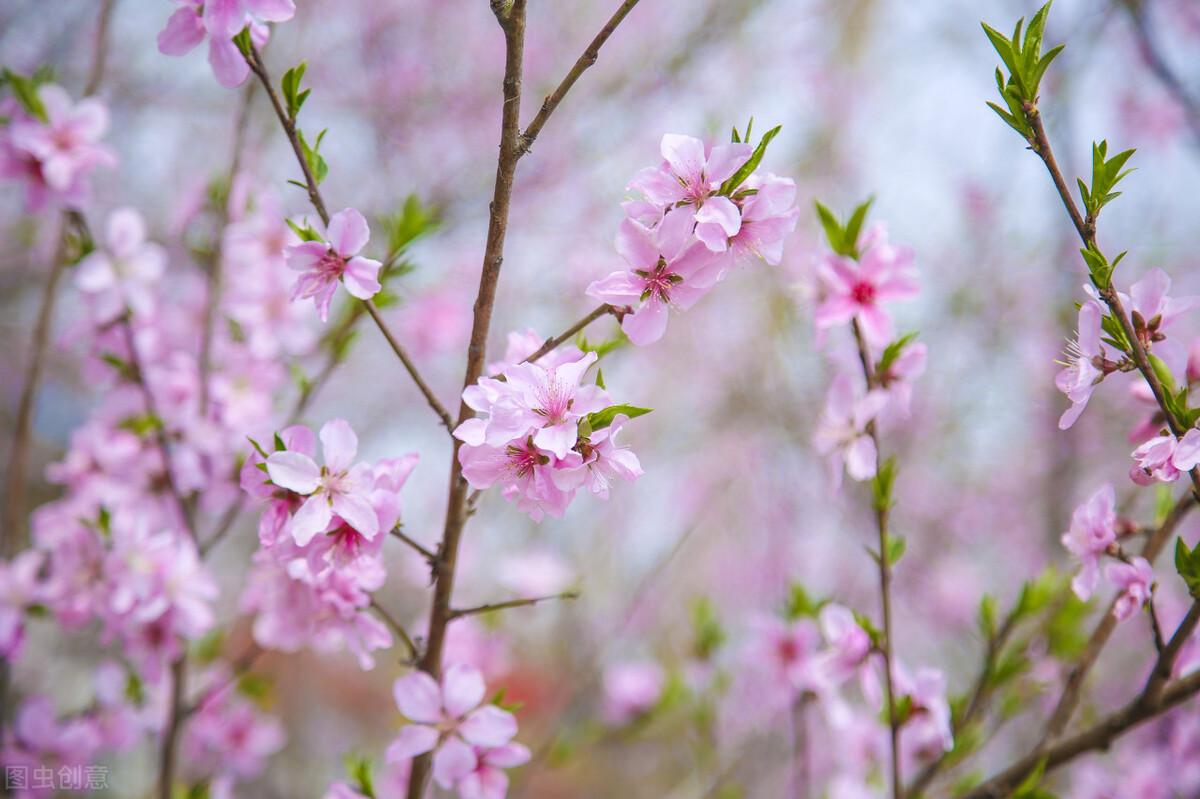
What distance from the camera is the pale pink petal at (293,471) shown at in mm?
888

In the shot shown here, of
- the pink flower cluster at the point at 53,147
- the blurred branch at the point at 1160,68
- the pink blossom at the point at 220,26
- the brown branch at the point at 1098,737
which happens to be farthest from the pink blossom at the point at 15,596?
the blurred branch at the point at 1160,68

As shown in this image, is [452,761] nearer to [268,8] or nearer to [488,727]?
[488,727]

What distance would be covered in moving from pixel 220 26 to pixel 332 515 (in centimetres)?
58

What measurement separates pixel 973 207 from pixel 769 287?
129 centimetres

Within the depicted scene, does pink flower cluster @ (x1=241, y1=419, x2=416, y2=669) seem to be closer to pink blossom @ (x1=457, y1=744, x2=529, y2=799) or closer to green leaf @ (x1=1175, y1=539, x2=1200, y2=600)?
pink blossom @ (x1=457, y1=744, x2=529, y2=799)

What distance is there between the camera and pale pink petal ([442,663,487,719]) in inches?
38.4

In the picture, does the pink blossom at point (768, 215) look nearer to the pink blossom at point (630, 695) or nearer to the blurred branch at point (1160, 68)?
the pink blossom at point (630, 695)

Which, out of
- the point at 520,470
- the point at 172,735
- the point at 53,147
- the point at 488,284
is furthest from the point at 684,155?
the point at 172,735

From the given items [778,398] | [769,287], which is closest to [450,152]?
[769,287]

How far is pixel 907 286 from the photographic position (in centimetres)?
111

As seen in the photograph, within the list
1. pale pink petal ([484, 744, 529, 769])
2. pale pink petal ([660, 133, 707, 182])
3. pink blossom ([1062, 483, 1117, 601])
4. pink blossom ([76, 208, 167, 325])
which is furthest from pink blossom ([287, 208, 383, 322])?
pink blossom ([1062, 483, 1117, 601])

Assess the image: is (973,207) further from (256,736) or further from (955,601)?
(256,736)

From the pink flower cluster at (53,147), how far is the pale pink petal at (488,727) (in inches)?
43.4

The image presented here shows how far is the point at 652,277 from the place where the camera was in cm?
89
